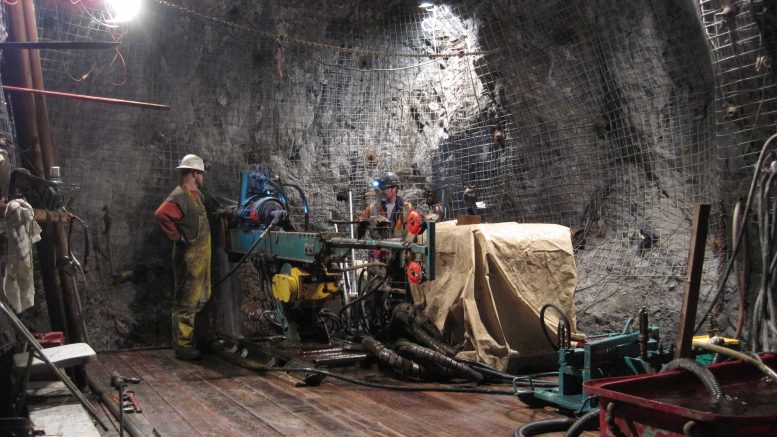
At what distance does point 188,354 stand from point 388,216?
269 cm

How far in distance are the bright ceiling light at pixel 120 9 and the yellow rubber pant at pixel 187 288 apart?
2.69 m

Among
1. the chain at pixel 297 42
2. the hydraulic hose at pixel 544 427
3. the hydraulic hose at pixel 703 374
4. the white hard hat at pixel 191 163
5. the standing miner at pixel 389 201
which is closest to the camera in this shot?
the hydraulic hose at pixel 703 374

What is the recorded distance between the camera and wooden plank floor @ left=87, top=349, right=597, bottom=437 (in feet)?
12.9

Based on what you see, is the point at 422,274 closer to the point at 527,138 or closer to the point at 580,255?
the point at 580,255

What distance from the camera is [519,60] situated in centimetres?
795

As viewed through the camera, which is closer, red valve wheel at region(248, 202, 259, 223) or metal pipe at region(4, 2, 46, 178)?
metal pipe at region(4, 2, 46, 178)

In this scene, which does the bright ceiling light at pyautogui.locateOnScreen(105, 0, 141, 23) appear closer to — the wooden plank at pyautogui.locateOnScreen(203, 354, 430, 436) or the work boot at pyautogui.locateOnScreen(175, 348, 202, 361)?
the work boot at pyautogui.locateOnScreen(175, 348, 202, 361)

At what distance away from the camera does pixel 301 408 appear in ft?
Result: 14.5

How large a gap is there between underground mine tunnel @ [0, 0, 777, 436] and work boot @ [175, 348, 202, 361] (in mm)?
38

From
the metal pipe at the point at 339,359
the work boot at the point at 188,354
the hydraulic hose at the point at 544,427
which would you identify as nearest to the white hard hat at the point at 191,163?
the work boot at the point at 188,354

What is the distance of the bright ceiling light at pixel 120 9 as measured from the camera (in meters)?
6.83

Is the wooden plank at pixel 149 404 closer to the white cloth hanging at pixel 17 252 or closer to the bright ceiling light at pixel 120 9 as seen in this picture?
the white cloth hanging at pixel 17 252

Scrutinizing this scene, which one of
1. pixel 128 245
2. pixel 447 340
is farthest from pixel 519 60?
pixel 128 245

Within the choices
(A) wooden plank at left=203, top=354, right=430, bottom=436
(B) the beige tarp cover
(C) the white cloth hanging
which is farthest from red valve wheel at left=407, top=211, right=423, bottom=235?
(C) the white cloth hanging
